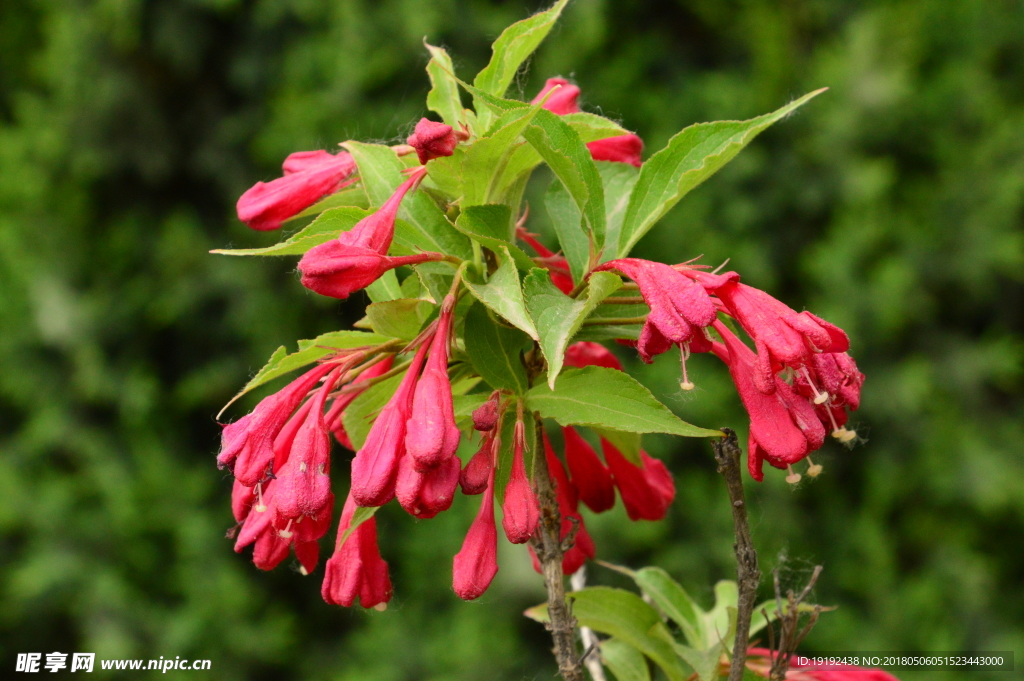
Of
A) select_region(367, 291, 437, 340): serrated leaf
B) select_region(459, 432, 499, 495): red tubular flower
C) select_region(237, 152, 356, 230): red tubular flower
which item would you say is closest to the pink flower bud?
select_region(459, 432, 499, 495): red tubular flower

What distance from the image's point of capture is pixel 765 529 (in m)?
3.05

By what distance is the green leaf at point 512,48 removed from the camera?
1021 mm

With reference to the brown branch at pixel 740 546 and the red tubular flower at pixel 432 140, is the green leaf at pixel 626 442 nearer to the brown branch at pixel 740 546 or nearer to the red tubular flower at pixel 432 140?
the brown branch at pixel 740 546

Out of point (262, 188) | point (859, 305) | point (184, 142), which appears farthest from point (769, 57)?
point (262, 188)

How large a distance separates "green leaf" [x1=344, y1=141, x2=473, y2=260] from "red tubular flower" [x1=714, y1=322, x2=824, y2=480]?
0.36m

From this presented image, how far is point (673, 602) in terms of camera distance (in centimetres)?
124

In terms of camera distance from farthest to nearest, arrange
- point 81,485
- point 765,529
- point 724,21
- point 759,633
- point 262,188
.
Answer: point 724,21, point 81,485, point 765,529, point 759,633, point 262,188

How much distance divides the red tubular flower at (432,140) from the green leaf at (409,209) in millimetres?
87

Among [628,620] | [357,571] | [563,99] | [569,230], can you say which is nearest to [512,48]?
[563,99]

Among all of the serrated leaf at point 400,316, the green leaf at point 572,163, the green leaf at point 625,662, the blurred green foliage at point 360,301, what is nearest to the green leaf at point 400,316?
the serrated leaf at point 400,316

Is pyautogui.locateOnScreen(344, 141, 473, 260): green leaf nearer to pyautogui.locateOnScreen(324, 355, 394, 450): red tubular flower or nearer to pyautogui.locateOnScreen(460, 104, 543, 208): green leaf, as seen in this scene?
pyautogui.locateOnScreen(460, 104, 543, 208): green leaf

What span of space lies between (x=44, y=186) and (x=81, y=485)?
116 centimetres

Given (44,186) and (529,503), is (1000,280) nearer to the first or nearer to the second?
(529,503)

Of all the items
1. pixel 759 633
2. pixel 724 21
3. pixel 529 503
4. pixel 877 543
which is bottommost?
pixel 877 543
